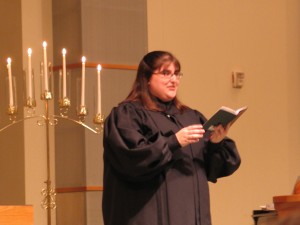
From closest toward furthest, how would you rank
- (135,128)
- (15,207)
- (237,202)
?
(15,207)
(135,128)
(237,202)

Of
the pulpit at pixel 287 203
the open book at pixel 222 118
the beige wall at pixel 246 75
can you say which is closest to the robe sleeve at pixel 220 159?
the open book at pixel 222 118

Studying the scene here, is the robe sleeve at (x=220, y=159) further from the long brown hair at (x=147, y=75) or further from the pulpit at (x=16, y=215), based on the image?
the pulpit at (x=16, y=215)

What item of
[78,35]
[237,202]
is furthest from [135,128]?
[237,202]

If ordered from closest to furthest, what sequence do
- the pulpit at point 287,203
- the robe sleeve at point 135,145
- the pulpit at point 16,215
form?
1. the pulpit at point 16,215
2. the pulpit at point 287,203
3. the robe sleeve at point 135,145

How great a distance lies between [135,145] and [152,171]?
13 centimetres

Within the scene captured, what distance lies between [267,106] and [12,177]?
247 cm

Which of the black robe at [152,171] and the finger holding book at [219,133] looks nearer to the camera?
the black robe at [152,171]

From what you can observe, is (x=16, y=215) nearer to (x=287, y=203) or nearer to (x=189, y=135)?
(x=189, y=135)

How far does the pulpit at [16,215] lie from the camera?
292 cm

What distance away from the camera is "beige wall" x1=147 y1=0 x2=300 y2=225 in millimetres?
6535

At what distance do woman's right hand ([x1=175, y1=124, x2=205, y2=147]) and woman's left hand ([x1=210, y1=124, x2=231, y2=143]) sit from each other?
156 millimetres

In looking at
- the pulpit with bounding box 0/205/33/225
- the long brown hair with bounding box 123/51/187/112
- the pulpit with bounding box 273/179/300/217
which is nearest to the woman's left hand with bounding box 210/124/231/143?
the long brown hair with bounding box 123/51/187/112

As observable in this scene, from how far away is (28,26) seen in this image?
220 inches

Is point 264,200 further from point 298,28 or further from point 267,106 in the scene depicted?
point 298,28
